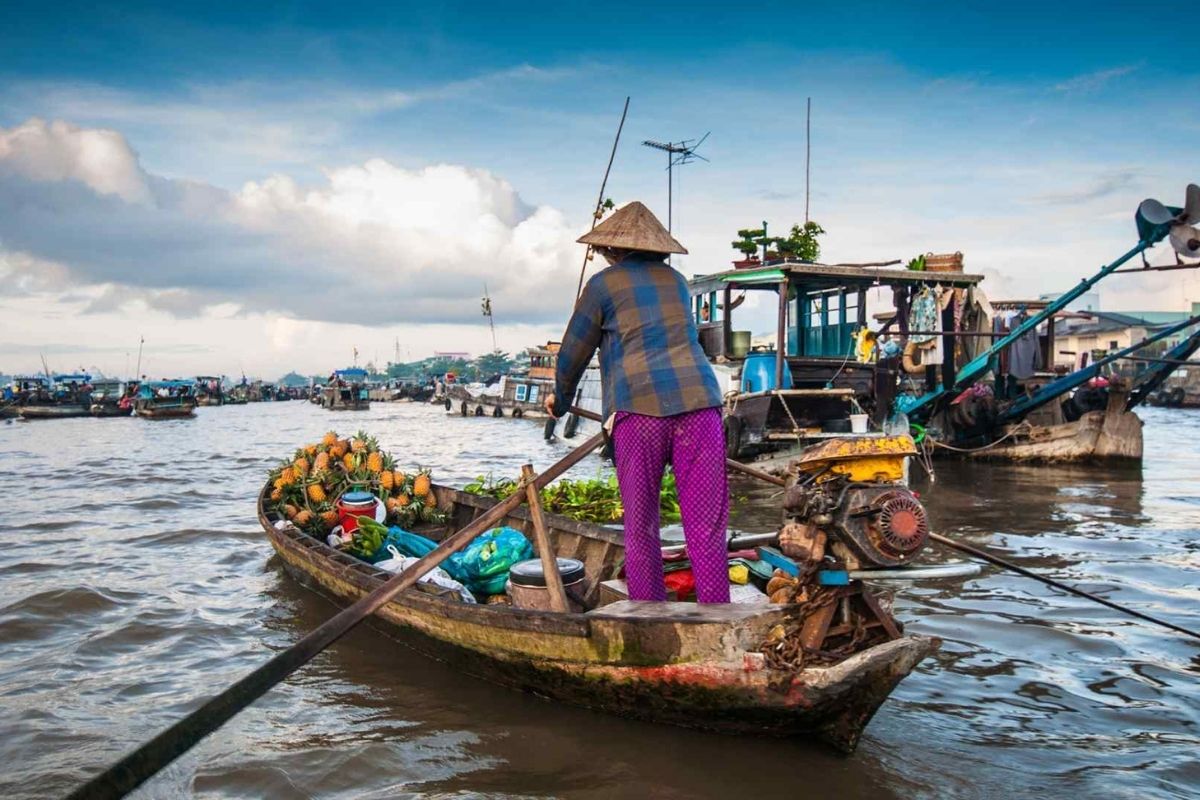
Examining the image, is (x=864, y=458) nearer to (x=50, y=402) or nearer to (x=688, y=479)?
(x=688, y=479)

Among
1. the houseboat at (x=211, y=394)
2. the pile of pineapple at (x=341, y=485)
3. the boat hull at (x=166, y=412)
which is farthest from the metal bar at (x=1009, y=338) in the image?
the houseboat at (x=211, y=394)

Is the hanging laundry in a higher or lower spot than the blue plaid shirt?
higher

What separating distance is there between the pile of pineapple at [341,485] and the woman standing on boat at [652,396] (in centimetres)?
350

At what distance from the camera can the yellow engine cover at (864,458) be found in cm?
306

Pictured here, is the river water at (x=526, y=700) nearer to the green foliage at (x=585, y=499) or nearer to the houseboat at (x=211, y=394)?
the green foliage at (x=585, y=499)

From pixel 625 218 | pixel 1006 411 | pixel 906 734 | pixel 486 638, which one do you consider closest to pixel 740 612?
pixel 906 734

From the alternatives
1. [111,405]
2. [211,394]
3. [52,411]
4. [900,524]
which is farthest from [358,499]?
[211,394]

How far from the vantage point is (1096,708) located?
3.70 metres

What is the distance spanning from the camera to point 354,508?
20.0 ft

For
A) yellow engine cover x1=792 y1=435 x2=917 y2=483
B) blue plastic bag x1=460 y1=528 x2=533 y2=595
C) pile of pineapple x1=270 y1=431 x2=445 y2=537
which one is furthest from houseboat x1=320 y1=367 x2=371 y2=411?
yellow engine cover x1=792 y1=435 x2=917 y2=483

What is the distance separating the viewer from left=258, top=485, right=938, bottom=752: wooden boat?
2.84m

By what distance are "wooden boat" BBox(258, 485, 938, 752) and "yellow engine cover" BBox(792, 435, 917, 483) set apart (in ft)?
1.84

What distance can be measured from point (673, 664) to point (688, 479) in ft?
2.47

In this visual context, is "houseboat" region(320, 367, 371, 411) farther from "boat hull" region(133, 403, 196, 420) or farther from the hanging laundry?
the hanging laundry
